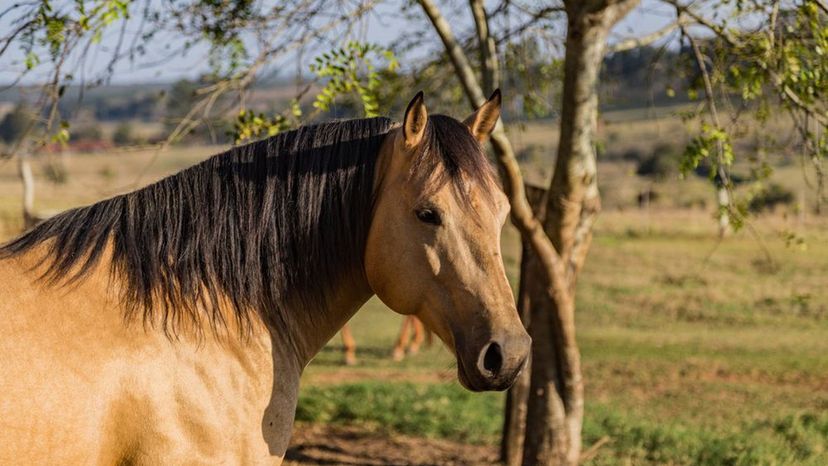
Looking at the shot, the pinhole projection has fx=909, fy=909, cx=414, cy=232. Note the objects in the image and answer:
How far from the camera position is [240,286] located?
3287 mm

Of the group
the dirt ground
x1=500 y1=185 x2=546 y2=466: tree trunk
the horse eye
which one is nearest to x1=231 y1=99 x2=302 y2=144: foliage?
x1=500 y1=185 x2=546 y2=466: tree trunk

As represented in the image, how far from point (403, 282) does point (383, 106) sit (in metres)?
5.28

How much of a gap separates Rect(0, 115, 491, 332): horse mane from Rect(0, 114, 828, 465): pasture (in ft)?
5.44

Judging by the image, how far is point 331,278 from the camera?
11.4ft

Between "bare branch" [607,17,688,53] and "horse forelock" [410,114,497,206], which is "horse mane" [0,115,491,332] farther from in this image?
"bare branch" [607,17,688,53]

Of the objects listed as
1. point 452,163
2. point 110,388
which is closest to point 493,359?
point 452,163

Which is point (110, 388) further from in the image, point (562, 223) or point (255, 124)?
point (562, 223)

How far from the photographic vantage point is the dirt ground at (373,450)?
759 cm

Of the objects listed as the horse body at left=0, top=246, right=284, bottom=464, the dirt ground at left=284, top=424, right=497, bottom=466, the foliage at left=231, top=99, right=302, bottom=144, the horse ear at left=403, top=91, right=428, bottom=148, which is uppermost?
the foliage at left=231, top=99, right=302, bottom=144

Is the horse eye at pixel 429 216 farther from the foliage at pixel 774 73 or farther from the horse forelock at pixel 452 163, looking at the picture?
the foliage at pixel 774 73

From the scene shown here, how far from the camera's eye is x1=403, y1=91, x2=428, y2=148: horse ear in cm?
314

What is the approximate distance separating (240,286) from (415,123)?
86cm

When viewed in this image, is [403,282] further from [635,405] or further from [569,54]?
[635,405]

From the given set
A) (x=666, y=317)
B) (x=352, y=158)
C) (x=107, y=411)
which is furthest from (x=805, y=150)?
(x=666, y=317)
